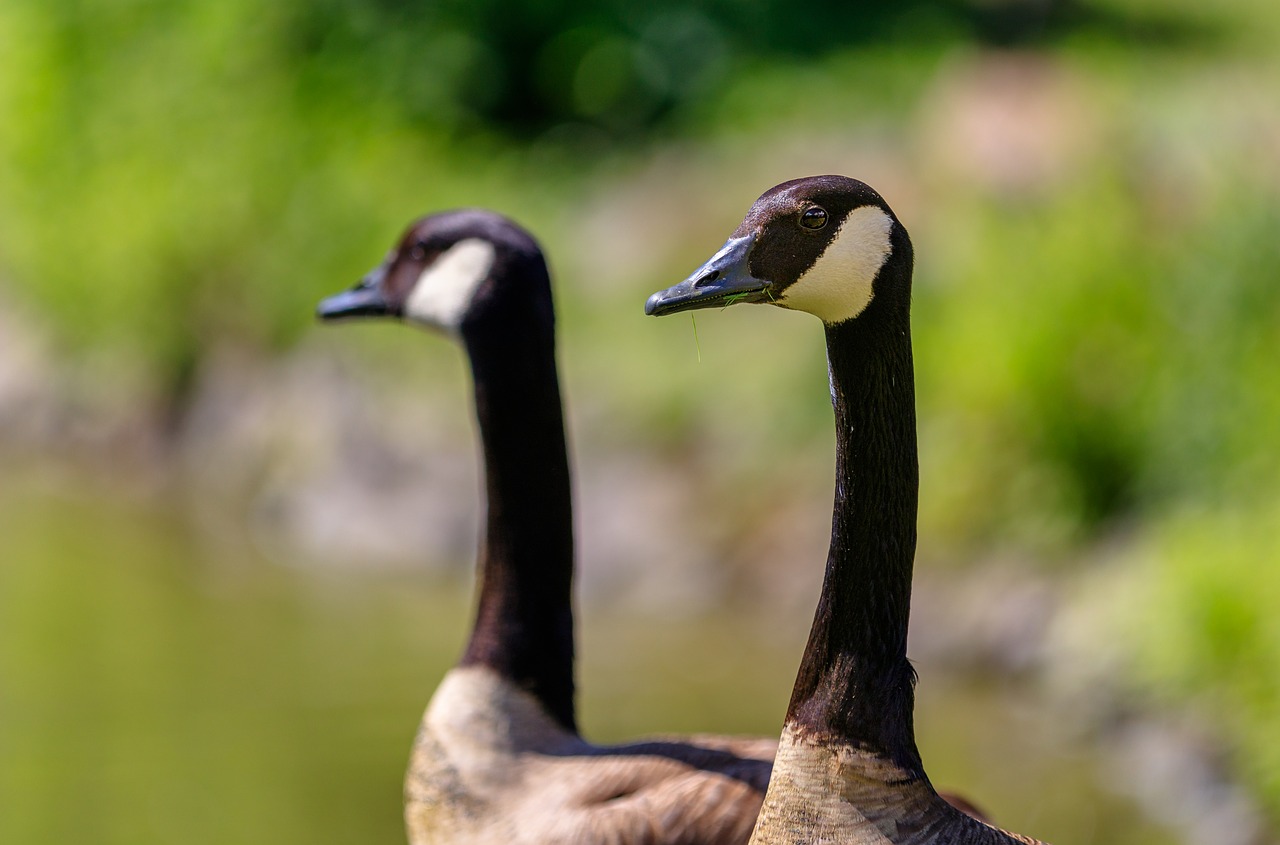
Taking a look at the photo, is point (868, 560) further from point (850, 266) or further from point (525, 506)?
point (525, 506)

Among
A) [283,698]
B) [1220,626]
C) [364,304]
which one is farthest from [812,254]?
[283,698]

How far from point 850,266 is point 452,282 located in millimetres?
1554

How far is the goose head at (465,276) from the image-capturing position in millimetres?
3584

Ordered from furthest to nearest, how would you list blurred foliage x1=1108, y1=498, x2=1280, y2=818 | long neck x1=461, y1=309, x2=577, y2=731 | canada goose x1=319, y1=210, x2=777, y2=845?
blurred foliage x1=1108, y1=498, x2=1280, y2=818, long neck x1=461, y1=309, x2=577, y2=731, canada goose x1=319, y1=210, x2=777, y2=845

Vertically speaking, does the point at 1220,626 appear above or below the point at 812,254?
below

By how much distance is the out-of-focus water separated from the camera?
576cm

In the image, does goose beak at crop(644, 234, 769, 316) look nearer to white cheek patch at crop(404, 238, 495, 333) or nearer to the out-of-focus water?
white cheek patch at crop(404, 238, 495, 333)

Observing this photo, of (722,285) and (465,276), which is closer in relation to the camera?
(722,285)

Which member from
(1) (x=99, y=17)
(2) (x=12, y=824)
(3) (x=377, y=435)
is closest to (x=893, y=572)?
(2) (x=12, y=824)

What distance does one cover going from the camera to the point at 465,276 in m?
3.64

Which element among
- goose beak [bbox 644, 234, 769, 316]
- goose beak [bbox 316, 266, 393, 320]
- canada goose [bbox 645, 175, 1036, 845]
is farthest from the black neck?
goose beak [bbox 316, 266, 393, 320]

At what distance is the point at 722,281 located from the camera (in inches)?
90.6

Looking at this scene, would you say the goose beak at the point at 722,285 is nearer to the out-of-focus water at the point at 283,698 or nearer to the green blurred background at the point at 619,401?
the green blurred background at the point at 619,401

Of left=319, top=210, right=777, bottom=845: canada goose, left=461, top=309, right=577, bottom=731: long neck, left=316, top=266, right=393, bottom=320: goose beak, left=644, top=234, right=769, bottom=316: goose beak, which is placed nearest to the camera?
left=644, top=234, right=769, bottom=316: goose beak
